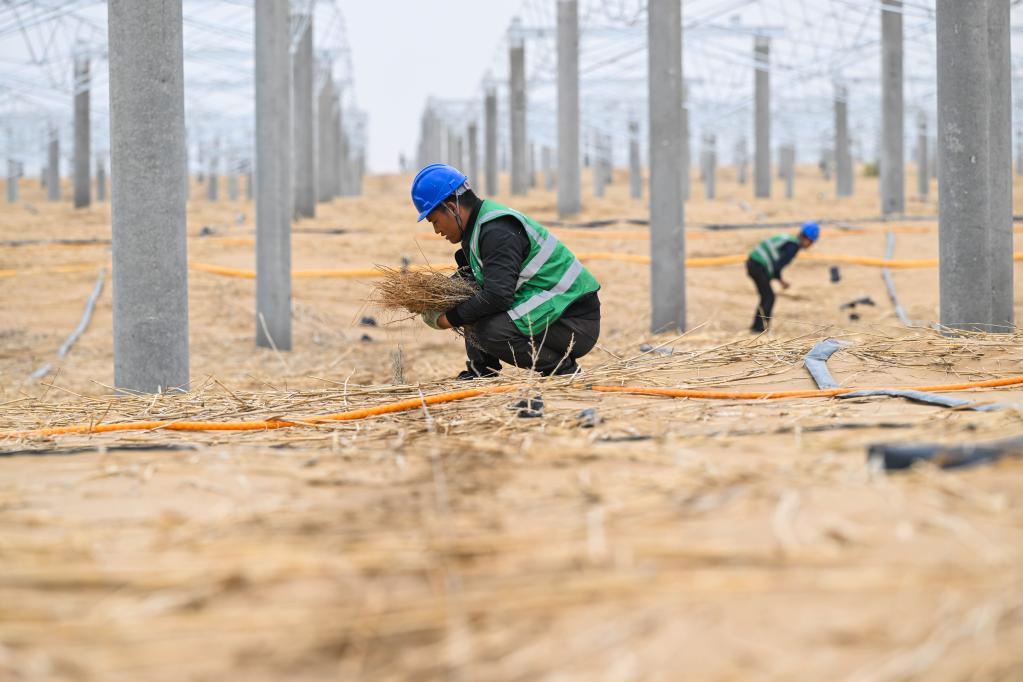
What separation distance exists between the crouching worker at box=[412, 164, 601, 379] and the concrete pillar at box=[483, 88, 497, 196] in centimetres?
2622

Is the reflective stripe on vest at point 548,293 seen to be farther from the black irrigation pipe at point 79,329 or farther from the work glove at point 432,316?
the black irrigation pipe at point 79,329

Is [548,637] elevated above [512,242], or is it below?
below

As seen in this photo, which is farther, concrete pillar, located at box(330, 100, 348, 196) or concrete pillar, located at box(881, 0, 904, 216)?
concrete pillar, located at box(330, 100, 348, 196)

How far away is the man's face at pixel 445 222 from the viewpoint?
544 cm

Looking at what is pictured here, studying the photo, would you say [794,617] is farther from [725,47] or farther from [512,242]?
[725,47]

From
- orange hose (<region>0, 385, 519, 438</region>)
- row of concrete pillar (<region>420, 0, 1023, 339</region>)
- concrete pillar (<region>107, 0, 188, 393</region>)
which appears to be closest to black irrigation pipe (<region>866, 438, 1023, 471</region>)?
orange hose (<region>0, 385, 519, 438</region>)

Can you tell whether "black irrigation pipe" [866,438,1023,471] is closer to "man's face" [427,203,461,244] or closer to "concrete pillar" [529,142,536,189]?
"man's face" [427,203,461,244]

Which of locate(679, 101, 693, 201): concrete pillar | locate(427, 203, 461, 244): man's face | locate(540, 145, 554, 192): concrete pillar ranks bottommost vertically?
locate(427, 203, 461, 244): man's face

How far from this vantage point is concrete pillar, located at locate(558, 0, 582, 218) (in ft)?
64.1

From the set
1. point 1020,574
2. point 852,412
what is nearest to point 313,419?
point 852,412

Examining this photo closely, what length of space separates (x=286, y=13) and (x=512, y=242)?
632cm

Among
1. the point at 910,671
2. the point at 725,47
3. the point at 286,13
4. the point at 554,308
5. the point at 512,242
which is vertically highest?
the point at 725,47

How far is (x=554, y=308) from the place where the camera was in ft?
18.2

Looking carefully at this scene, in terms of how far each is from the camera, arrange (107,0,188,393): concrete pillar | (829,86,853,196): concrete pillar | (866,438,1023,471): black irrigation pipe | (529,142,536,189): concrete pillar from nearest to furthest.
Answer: (866,438,1023,471): black irrigation pipe, (107,0,188,393): concrete pillar, (829,86,853,196): concrete pillar, (529,142,536,189): concrete pillar
